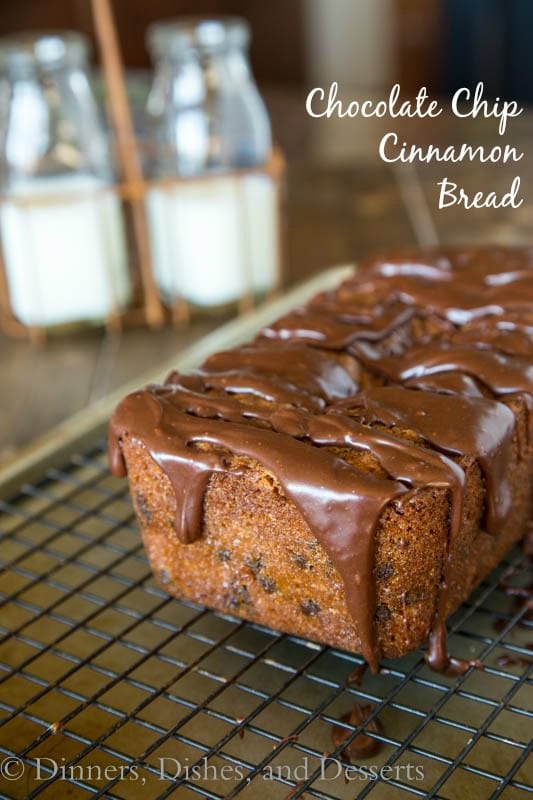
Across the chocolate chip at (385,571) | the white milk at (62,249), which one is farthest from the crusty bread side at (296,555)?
the white milk at (62,249)

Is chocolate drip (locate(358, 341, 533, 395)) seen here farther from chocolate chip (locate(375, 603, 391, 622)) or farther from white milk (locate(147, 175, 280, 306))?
white milk (locate(147, 175, 280, 306))

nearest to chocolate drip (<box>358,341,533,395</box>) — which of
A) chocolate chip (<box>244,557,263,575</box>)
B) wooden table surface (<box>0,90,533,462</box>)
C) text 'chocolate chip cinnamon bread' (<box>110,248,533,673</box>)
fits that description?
text 'chocolate chip cinnamon bread' (<box>110,248,533,673</box>)

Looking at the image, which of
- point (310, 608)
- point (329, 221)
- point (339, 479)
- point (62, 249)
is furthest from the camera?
point (329, 221)

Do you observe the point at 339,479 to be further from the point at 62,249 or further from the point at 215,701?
the point at 62,249

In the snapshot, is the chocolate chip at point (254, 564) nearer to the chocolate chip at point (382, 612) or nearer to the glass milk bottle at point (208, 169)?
the chocolate chip at point (382, 612)

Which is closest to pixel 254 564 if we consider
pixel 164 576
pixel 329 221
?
pixel 164 576

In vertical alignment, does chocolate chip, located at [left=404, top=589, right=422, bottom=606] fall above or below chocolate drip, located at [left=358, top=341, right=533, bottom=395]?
below
